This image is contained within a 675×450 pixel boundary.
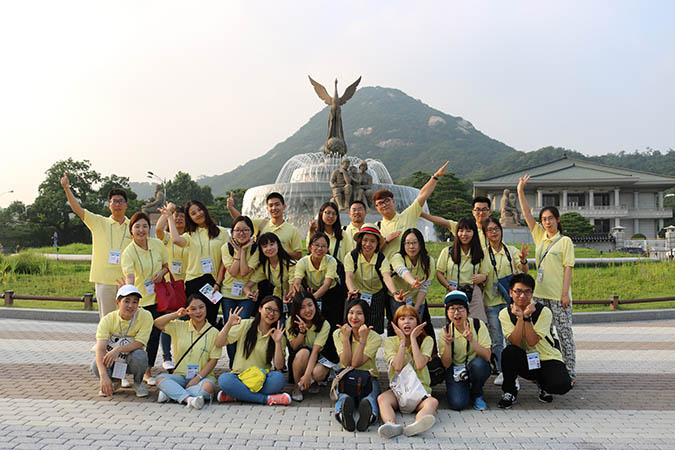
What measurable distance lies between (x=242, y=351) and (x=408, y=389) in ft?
5.50

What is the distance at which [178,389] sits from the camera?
460 cm

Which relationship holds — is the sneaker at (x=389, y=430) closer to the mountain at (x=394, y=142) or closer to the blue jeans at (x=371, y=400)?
the blue jeans at (x=371, y=400)

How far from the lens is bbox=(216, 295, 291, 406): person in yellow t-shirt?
180 inches

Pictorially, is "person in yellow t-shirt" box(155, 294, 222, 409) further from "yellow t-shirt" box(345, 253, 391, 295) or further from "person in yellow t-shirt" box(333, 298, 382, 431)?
"yellow t-shirt" box(345, 253, 391, 295)

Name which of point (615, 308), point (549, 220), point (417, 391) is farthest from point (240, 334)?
point (615, 308)

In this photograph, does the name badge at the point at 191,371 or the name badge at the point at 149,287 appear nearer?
the name badge at the point at 191,371

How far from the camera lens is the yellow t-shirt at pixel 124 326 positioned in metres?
4.76

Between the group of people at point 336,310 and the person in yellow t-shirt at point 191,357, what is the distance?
12mm

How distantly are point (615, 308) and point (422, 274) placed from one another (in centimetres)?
753

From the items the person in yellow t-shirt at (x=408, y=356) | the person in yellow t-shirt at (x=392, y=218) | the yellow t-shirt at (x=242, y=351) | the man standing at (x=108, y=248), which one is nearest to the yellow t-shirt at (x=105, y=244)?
the man standing at (x=108, y=248)

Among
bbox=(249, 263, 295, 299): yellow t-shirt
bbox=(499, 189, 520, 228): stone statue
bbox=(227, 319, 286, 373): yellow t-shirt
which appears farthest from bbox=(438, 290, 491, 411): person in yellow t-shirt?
bbox=(499, 189, 520, 228): stone statue

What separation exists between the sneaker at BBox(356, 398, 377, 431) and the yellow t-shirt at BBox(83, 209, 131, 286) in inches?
129

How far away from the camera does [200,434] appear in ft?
12.4

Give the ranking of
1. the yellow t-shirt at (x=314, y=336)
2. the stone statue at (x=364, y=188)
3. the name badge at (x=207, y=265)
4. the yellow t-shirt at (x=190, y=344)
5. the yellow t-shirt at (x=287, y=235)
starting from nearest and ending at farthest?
the yellow t-shirt at (x=190, y=344)
the yellow t-shirt at (x=314, y=336)
the name badge at (x=207, y=265)
the yellow t-shirt at (x=287, y=235)
the stone statue at (x=364, y=188)
